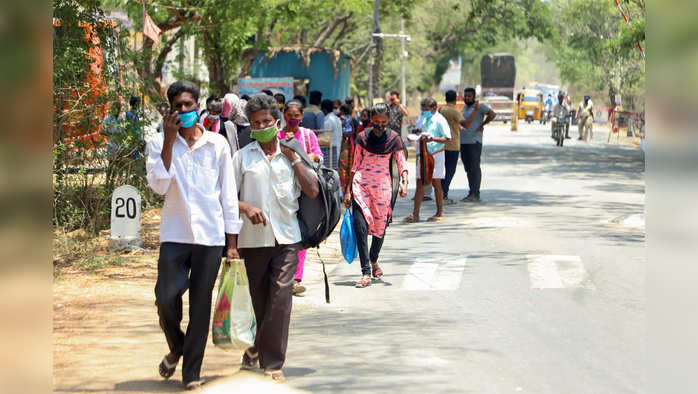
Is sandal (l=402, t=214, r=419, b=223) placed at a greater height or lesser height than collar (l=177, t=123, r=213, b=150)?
lesser

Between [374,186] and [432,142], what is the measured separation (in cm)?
479

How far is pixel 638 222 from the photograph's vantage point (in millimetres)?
14570

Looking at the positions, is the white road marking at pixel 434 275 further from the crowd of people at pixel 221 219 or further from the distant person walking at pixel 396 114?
the distant person walking at pixel 396 114

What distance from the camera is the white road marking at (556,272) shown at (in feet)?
31.9

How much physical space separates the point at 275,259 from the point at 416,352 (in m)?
1.42

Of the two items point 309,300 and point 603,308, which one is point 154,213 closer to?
point 309,300

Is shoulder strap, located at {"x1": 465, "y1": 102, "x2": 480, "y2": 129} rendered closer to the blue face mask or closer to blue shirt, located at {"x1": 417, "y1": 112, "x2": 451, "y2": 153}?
blue shirt, located at {"x1": 417, "y1": 112, "x2": 451, "y2": 153}

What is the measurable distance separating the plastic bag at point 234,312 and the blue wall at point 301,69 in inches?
935

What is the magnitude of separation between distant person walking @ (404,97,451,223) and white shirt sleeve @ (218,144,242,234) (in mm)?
8714

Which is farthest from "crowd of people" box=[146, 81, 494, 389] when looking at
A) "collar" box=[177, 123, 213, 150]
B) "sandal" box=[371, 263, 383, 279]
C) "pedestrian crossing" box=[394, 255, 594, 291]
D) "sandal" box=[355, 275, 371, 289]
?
"sandal" box=[371, 263, 383, 279]

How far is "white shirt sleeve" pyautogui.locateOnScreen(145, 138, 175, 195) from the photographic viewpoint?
559 centimetres
